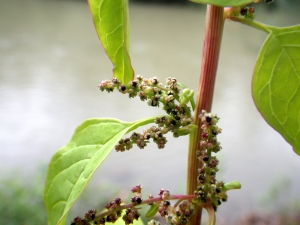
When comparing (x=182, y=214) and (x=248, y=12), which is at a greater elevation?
(x=248, y=12)

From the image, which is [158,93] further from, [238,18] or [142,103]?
[142,103]

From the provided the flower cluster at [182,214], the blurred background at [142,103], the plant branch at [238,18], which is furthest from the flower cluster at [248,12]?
the blurred background at [142,103]

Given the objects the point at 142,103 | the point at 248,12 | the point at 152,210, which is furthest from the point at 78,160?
the point at 142,103

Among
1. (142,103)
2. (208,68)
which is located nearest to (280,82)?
Answer: (208,68)

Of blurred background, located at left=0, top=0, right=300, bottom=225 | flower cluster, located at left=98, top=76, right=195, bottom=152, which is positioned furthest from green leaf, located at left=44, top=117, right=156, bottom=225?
blurred background, located at left=0, top=0, right=300, bottom=225

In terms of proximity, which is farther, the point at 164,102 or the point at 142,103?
the point at 142,103

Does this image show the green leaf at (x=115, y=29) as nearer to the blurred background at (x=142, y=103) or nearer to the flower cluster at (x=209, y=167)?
the flower cluster at (x=209, y=167)

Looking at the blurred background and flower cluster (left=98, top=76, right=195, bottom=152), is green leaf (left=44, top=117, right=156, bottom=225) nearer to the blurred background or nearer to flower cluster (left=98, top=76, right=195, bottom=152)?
flower cluster (left=98, top=76, right=195, bottom=152)
